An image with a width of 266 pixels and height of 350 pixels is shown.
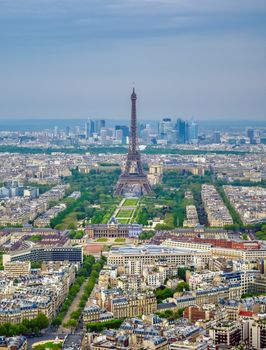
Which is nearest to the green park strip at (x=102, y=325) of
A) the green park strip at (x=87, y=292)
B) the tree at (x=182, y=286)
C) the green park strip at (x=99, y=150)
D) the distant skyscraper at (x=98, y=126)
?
the green park strip at (x=87, y=292)

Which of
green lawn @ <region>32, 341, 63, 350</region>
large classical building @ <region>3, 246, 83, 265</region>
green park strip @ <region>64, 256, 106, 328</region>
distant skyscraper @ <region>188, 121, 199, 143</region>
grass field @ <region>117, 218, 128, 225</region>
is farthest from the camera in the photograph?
distant skyscraper @ <region>188, 121, 199, 143</region>

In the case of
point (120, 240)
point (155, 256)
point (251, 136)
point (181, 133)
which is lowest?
point (120, 240)

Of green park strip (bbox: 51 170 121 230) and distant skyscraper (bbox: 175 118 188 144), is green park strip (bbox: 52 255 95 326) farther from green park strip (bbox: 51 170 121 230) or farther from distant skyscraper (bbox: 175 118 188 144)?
distant skyscraper (bbox: 175 118 188 144)

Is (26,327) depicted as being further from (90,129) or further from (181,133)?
(90,129)

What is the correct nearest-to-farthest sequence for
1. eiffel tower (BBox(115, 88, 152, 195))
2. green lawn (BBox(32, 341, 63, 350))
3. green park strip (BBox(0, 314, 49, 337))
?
green lawn (BBox(32, 341, 63, 350)) → green park strip (BBox(0, 314, 49, 337)) → eiffel tower (BBox(115, 88, 152, 195))

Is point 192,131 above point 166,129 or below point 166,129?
below

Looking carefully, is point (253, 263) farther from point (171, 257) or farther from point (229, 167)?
point (229, 167)

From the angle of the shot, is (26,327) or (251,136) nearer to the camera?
(26,327)

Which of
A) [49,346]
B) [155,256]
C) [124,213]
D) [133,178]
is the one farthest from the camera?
[133,178]

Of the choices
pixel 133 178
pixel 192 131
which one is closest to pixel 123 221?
pixel 133 178

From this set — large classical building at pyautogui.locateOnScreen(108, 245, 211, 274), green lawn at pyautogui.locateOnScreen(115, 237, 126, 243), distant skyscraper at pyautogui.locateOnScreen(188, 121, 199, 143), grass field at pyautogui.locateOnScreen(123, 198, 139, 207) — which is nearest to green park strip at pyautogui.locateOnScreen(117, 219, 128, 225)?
green lawn at pyautogui.locateOnScreen(115, 237, 126, 243)

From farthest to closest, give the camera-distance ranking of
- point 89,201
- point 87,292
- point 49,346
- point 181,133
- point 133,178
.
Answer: point 181,133, point 133,178, point 89,201, point 87,292, point 49,346

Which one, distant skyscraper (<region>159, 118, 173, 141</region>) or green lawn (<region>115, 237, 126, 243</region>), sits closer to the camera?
green lawn (<region>115, 237, 126, 243</region>)
